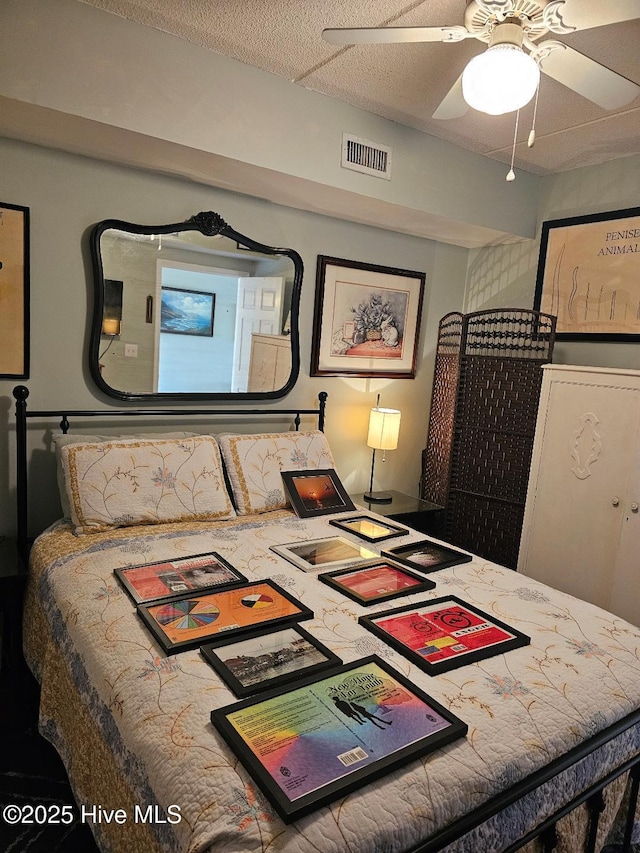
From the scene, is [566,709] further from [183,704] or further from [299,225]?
[299,225]

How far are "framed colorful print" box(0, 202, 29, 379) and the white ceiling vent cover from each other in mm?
1404

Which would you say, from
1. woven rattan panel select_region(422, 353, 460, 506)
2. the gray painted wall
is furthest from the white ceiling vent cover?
woven rattan panel select_region(422, 353, 460, 506)

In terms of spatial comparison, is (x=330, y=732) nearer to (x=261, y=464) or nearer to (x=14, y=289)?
(x=261, y=464)

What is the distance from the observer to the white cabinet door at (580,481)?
2.66 m

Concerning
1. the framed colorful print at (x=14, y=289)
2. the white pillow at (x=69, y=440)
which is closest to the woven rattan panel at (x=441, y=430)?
the white pillow at (x=69, y=440)

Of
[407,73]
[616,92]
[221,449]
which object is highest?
[407,73]

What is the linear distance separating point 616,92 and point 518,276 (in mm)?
1894

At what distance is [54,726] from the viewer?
1.73m

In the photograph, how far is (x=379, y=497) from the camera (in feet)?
11.3

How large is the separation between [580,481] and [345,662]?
1.84 m

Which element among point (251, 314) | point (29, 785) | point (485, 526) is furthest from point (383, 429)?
point (29, 785)

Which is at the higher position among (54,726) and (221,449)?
(221,449)

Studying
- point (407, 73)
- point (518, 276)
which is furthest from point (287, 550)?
point (518, 276)

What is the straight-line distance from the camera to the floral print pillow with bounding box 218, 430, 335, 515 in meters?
2.67
